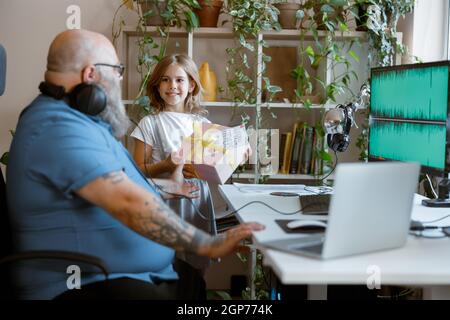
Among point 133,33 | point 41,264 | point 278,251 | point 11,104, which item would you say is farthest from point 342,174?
point 11,104

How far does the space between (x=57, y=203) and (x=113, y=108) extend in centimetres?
37

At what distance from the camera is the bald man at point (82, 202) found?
149cm

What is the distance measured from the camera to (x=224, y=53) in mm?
3596

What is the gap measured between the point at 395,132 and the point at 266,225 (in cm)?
75

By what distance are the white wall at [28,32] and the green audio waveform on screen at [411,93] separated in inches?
73.5

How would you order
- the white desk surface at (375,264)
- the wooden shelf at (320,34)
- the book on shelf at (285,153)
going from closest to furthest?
1. the white desk surface at (375,264)
2. the wooden shelf at (320,34)
3. the book on shelf at (285,153)

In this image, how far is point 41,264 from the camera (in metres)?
1.59

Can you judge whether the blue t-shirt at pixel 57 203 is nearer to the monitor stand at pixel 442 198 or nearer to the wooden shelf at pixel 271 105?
the monitor stand at pixel 442 198

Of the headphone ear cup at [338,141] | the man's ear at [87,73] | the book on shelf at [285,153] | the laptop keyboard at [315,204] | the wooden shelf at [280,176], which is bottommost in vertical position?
the wooden shelf at [280,176]

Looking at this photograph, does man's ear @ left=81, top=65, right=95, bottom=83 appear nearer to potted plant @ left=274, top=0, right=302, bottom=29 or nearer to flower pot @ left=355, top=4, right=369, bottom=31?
potted plant @ left=274, top=0, right=302, bottom=29

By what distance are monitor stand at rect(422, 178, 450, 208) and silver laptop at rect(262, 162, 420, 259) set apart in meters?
0.73

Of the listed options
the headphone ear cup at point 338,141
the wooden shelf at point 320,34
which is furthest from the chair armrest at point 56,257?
the wooden shelf at point 320,34

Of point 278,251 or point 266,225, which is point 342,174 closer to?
point 278,251

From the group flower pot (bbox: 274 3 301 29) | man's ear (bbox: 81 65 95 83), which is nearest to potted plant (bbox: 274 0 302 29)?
flower pot (bbox: 274 3 301 29)
